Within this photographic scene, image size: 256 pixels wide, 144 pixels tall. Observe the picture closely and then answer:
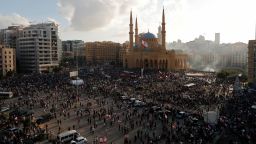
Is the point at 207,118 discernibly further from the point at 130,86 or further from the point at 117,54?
the point at 117,54

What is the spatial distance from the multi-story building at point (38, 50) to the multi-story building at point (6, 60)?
6.19 m

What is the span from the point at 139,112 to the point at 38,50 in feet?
185

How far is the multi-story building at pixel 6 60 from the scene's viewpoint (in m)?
75.3

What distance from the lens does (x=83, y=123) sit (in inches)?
1224

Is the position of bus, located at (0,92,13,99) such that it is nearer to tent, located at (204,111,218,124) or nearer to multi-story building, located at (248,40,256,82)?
tent, located at (204,111,218,124)

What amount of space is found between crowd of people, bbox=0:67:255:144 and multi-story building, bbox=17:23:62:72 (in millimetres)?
31313

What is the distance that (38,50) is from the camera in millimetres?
84438

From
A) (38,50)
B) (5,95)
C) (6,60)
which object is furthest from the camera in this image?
(38,50)

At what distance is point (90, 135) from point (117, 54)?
114 metres

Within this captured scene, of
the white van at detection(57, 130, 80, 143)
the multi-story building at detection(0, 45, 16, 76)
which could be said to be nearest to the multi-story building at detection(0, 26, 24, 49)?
the multi-story building at detection(0, 45, 16, 76)

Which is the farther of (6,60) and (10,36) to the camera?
(10,36)

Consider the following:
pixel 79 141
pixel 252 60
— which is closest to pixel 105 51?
pixel 252 60

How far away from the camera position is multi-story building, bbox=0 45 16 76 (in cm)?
7531

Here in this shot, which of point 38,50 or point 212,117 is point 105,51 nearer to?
point 38,50
